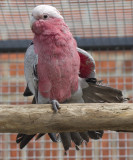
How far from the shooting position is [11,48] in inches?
67.8

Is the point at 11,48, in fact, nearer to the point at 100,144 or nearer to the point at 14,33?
the point at 14,33

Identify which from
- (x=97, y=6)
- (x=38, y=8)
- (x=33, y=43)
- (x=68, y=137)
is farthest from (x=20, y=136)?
(x=97, y=6)

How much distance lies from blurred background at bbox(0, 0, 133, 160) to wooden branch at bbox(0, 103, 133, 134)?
581 millimetres

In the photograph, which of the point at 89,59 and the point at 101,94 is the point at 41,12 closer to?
the point at 89,59

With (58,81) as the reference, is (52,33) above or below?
above

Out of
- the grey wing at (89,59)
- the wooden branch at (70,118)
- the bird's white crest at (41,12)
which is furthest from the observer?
the grey wing at (89,59)

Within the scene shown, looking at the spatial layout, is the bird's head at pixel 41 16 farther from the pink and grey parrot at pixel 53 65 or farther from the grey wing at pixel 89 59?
the grey wing at pixel 89 59

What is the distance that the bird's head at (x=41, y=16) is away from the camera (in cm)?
138

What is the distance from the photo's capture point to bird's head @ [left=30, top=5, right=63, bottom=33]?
1377 millimetres

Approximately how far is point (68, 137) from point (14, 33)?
1.91 ft

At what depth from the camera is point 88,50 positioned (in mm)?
1760

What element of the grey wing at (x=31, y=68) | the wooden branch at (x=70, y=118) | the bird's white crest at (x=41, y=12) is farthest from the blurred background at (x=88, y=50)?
the wooden branch at (x=70, y=118)

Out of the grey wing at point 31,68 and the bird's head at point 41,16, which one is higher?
the bird's head at point 41,16

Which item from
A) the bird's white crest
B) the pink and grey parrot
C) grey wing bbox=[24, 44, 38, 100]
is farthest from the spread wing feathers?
the bird's white crest
